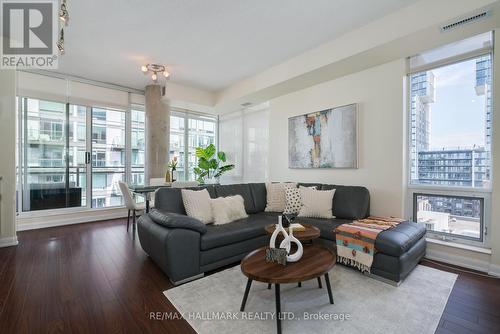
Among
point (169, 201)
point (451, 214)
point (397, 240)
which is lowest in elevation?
point (397, 240)

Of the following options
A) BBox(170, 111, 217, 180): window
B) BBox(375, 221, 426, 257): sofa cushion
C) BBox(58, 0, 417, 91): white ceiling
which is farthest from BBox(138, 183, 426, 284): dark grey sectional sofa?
BBox(170, 111, 217, 180): window

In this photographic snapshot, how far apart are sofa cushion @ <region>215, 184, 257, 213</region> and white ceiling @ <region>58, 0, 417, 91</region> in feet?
6.93

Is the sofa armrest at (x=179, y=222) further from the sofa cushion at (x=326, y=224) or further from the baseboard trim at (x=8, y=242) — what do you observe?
the baseboard trim at (x=8, y=242)

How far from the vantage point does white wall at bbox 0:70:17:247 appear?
128 inches

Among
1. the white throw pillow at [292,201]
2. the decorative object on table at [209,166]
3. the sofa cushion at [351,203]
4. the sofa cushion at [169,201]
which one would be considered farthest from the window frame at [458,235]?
the decorative object on table at [209,166]

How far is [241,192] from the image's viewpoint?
12.0 ft

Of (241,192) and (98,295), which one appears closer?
(98,295)

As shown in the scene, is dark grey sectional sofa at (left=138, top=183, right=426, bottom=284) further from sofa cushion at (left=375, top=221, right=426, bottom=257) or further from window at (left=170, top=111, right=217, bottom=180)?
window at (left=170, top=111, right=217, bottom=180)

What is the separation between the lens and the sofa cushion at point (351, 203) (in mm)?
3111

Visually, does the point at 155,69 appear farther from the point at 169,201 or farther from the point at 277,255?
the point at 277,255

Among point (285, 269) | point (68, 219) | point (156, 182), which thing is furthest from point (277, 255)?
point (68, 219)

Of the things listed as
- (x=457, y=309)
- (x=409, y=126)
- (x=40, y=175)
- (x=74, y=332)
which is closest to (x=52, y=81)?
(x=40, y=175)

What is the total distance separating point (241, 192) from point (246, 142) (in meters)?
2.35

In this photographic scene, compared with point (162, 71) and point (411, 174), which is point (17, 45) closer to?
point (162, 71)
